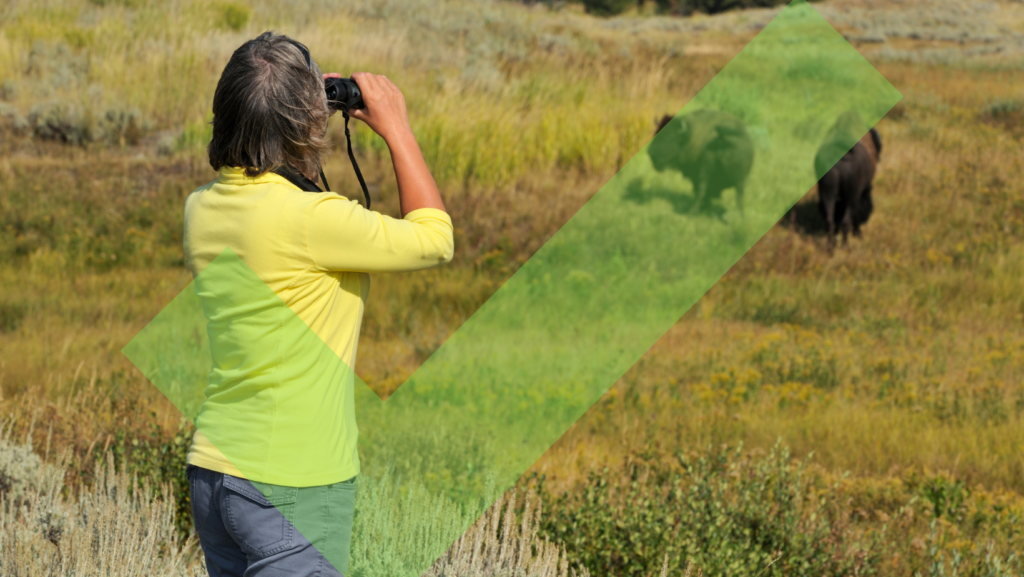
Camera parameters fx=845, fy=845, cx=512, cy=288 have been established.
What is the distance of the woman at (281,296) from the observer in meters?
1.58

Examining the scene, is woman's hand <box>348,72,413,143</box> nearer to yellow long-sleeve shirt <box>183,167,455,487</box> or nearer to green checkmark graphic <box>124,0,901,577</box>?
yellow long-sleeve shirt <box>183,167,455,487</box>

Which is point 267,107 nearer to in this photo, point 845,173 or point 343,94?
point 343,94

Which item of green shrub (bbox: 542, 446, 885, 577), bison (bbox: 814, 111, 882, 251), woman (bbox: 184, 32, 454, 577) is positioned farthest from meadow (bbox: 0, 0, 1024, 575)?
woman (bbox: 184, 32, 454, 577)

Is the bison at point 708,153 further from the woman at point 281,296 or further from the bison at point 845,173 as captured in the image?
the woman at point 281,296

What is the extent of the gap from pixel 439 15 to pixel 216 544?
2095cm

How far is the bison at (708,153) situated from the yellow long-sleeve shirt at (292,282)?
8825 millimetres

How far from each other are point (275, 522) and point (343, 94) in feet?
2.88

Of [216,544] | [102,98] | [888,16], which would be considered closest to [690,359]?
[216,544]

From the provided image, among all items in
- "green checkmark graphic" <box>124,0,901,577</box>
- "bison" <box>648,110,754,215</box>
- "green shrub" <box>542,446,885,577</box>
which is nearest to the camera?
"green checkmark graphic" <box>124,0,901,577</box>

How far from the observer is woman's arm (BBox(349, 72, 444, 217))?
1.76 metres

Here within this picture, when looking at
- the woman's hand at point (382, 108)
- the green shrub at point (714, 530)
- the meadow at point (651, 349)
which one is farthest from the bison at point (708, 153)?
the woman's hand at point (382, 108)

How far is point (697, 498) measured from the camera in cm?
377

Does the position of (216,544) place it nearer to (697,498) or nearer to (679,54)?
(697,498)

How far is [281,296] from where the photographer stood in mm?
1630
